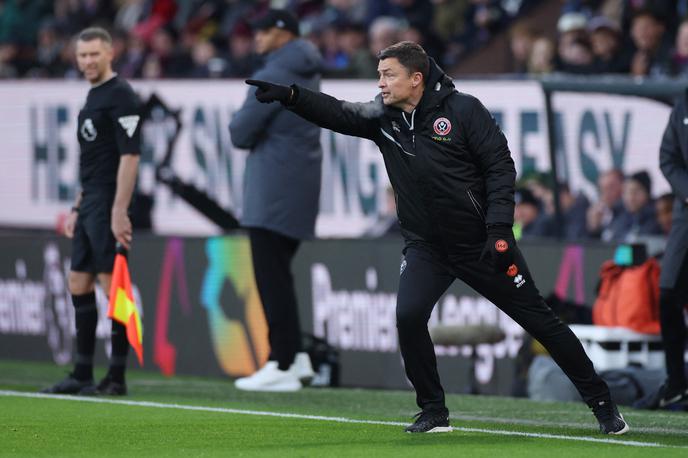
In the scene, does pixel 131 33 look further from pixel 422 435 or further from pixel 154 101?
pixel 422 435

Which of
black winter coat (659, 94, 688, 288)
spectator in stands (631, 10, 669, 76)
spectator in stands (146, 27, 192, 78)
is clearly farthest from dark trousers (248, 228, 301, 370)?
spectator in stands (146, 27, 192, 78)

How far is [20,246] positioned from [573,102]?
5197 millimetres

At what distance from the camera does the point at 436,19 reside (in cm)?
1783

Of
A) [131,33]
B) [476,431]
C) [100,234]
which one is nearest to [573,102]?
[100,234]

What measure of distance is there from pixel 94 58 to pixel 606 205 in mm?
4697

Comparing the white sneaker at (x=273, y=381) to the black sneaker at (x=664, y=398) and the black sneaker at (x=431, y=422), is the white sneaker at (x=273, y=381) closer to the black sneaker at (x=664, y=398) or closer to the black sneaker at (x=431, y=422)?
the black sneaker at (x=664, y=398)

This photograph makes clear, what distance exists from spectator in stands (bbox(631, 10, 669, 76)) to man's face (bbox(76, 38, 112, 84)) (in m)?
5.44

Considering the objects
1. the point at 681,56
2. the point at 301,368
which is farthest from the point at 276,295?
the point at 681,56

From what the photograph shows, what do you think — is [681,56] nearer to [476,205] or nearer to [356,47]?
[356,47]

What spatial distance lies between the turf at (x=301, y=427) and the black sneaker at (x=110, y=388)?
15cm

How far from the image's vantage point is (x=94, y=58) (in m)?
9.85

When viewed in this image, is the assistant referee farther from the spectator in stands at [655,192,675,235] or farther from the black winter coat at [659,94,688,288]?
the spectator in stands at [655,192,675,235]

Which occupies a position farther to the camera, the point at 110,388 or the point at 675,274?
the point at 110,388


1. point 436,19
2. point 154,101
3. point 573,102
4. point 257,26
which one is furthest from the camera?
point 436,19
